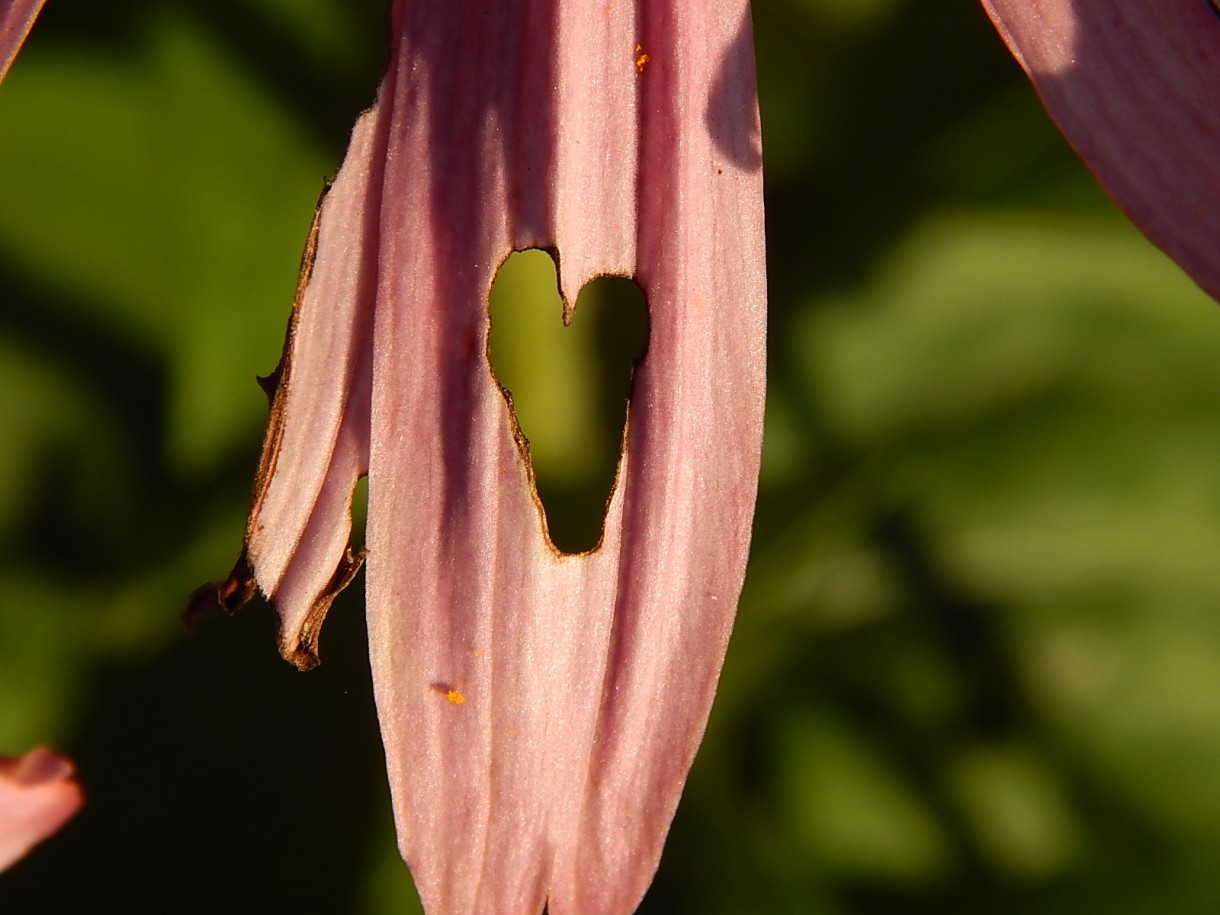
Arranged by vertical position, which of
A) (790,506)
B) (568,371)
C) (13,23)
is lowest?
(790,506)

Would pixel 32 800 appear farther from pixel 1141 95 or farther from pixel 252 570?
pixel 1141 95

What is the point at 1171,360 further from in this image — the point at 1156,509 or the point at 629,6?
the point at 629,6

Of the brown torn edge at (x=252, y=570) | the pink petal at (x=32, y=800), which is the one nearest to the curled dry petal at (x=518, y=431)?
the brown torn edge at (x=252, y=570)

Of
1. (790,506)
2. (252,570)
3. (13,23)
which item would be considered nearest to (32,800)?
(252,570)

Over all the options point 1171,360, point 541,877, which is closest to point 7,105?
point 541,877

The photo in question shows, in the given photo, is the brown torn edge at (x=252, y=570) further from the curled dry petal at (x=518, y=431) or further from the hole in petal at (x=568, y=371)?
the hole in petal at (x=568, y=371)
